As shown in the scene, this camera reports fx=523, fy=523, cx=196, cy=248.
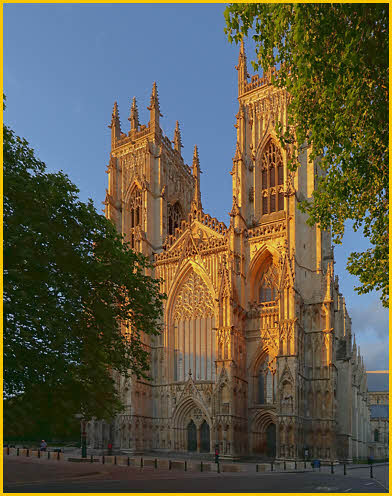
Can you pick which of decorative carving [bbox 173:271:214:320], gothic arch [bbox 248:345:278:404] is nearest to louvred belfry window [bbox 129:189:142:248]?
decorative carving [bbox 173:271:214:320]

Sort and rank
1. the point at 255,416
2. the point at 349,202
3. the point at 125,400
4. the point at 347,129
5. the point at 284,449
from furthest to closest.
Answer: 1. the point at 125,400
2. the point at 255,416
3. the point at 284,449
4. the point at 349,202
5. the point at 347,129

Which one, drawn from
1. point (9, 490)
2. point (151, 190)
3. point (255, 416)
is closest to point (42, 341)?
point (9, 490)

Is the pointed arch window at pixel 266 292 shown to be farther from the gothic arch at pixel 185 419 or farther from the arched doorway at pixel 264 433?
the gothic arch at pixel 185 419

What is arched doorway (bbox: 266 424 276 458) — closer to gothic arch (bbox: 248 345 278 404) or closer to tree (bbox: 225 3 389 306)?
gothic arch (bbox: 248 345 278 404)

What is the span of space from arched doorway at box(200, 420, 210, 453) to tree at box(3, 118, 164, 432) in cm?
2102

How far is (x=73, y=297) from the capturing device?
1457cm

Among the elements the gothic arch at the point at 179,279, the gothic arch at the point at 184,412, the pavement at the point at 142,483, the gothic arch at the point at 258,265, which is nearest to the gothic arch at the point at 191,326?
the gothic arch at the point at 179,279

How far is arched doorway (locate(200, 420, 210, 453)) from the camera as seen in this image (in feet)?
118

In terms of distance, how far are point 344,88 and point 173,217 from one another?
35.6m

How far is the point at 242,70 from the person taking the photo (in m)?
43.2

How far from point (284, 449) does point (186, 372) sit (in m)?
10.2

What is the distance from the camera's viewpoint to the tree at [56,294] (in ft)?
43.0

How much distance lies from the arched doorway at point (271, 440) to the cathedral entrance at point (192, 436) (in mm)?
5269

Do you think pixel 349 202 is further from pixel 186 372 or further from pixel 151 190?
pixel 151 190
